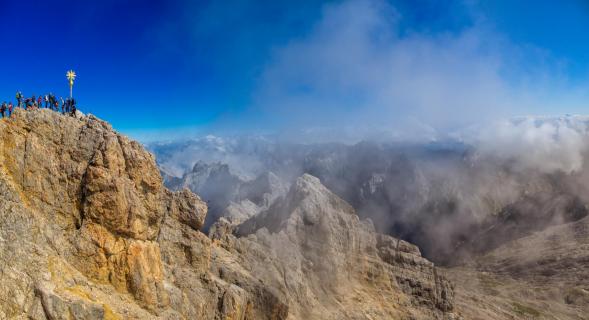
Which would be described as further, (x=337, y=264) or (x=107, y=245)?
(x=337, y=264)

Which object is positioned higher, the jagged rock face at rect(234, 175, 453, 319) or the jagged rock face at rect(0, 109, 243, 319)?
the jagged rock face at rect(234, 175, 453, 319)

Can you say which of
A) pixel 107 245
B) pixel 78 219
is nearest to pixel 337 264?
pixel 107 245

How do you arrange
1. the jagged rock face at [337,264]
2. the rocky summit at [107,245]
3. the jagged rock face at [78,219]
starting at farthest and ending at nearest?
the jagged rock face at [337,264] < the rocky summit at [107,245] < the jagged rock face at [78,219]

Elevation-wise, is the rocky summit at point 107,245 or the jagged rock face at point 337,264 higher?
the jagged rock face at point 337,264

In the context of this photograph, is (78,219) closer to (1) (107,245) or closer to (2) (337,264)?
(1) (107,245)

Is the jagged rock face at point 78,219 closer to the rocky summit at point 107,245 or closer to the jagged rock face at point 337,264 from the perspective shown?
the rocky summit at point 107,245

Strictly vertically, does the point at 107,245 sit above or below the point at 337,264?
below

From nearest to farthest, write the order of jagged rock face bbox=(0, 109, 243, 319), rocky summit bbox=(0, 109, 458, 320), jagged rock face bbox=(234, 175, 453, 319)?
jagged rock face bbox=(0, 109, 243, 319) < rocky summit bbox=(0, 109, 458, 320) < jagged rock face bbox=(234, 175, 453, 319)

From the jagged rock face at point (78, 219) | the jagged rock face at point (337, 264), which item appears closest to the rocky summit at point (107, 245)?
the jagged rock face at point (78, 219)

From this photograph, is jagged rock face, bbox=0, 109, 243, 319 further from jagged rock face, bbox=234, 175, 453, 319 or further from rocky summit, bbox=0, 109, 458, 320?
jagged rock face, bbox=234, 175, 453, 319

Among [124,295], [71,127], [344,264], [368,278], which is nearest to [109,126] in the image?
[71,127]

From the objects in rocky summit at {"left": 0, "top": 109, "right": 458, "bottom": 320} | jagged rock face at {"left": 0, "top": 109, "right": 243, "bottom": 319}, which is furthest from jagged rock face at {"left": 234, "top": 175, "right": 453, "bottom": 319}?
jagged rock face at {"left": 0, "top": 109, "right": 243, "bottom": 319}

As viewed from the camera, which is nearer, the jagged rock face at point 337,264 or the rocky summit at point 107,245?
the rocky summit at point 107,245
